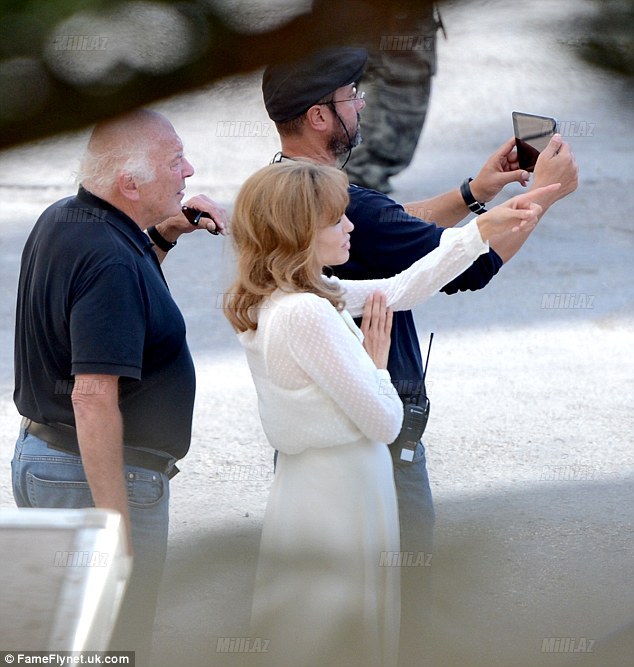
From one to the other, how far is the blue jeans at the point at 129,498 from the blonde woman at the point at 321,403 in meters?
0.25

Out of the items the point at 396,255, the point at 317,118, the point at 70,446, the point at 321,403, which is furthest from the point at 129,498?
the point at 317,118

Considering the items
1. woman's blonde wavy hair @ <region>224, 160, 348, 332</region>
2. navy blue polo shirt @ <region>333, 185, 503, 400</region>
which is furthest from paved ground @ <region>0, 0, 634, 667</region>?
navy blue polo shirt @ <region>333, 185, 503, 400</region>

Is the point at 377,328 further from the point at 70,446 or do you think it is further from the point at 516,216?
the point at 70,446

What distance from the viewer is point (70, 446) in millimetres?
2162

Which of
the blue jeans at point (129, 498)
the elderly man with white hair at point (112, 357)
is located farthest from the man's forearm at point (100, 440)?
the blue jeans at point (129, 498)

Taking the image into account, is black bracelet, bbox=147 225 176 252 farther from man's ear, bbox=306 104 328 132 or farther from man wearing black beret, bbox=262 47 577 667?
man's ear, bbox=306 104 328 132

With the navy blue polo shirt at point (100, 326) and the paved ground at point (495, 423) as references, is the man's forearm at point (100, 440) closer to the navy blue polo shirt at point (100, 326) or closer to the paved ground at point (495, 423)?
the navy blue polo shirt at point (100, 326)

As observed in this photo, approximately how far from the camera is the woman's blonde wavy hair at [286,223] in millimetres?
1989

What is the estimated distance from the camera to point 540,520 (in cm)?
398

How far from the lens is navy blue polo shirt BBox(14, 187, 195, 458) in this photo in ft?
6.59

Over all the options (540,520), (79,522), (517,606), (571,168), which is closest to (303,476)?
(79,522)

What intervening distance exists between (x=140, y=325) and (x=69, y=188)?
713 centimetres

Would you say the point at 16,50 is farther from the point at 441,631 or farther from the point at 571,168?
the point at 441,631

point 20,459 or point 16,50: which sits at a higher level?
point 16,50
